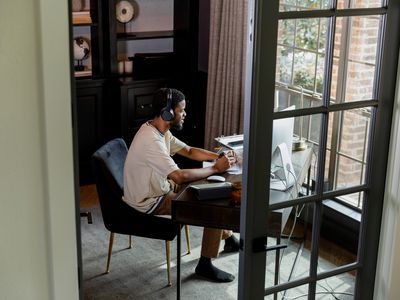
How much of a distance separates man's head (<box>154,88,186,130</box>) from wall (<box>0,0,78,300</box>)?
2116 millimetres

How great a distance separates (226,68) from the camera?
5766mm

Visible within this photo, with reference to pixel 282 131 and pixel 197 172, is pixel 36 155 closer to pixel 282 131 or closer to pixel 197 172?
pixel 282 131

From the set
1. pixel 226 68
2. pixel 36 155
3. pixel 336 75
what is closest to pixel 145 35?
pixel 226 68

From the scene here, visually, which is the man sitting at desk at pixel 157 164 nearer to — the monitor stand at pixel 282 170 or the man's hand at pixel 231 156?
the man's hand at pixel 231 156

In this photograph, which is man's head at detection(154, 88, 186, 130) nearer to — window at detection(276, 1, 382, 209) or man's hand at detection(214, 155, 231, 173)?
man's hand at detection(214, 155, 231, 173)

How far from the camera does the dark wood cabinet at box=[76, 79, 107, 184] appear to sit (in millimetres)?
5676

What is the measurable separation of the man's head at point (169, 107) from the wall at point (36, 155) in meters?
2.12

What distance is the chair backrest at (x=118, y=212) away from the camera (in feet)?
13.9

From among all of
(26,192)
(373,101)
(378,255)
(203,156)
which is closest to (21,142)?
(26,192)

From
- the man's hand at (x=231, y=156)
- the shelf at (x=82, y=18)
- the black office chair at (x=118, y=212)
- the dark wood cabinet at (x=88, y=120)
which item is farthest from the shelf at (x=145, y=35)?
the man's hand at (x=231, y=156)

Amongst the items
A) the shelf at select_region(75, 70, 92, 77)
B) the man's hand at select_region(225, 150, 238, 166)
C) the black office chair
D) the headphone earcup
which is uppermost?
the shelf at select_region(75, 70, 92, 77)

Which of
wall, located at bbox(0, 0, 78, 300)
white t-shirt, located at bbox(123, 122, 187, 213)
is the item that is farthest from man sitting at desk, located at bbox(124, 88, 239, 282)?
wall, located at bbox(0, 0, 78, 300)

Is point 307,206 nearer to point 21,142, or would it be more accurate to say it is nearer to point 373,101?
point 373,101

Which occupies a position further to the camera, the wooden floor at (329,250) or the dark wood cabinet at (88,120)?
the dark wood cabinet at (88,120)
